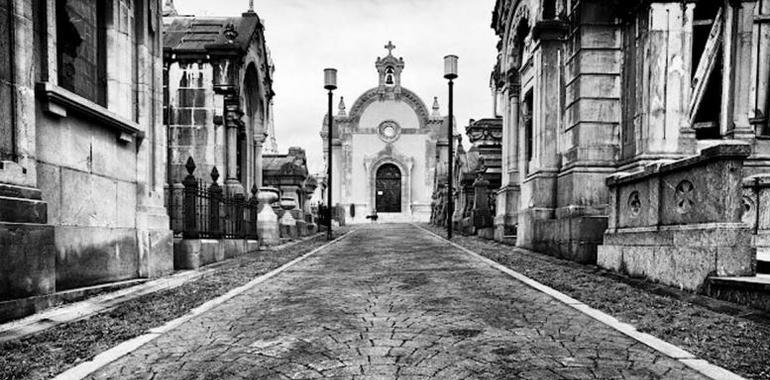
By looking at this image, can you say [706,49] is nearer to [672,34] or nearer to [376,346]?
[672,34]

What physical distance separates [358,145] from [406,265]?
41427 millimetres

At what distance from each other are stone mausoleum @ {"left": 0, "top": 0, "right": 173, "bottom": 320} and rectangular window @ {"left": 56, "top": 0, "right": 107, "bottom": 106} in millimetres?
16

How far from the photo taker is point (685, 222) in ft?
20.1

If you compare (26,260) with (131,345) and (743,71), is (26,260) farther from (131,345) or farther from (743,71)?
(743,71)

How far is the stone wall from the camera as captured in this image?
5438 millimetres

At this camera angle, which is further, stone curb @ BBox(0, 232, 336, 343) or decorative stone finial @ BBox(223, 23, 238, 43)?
decorative stone finial @ BBox(223, 23, 238, 43)

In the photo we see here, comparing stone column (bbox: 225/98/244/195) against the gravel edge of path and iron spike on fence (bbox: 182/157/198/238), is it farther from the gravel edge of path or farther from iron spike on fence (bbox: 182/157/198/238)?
the gravel edge of path

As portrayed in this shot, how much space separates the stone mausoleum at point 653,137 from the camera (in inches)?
230

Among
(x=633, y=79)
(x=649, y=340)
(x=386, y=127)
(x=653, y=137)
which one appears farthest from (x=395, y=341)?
(x=386, y=127)

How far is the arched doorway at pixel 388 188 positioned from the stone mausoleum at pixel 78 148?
41558mm

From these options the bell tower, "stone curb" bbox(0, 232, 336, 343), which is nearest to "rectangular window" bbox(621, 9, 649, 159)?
"stone curb" bbox(0, 232, 336, 343)

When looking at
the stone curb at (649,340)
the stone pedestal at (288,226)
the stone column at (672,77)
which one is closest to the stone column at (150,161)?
the stone curb at (649,340)

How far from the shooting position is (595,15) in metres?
10.2

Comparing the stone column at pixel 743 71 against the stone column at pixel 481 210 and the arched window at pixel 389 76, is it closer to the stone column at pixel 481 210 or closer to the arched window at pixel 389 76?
the stone column at pixel 481 210
